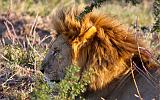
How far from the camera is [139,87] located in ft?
18.0

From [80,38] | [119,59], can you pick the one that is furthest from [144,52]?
[80,38]

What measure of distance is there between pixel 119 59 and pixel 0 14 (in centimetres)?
581

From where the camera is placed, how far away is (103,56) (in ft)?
18.5

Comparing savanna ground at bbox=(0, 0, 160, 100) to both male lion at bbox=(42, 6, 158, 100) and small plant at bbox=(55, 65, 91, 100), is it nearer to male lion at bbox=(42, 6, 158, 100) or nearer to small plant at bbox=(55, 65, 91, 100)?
small plant at bbox=(55, 65, 91, 100)

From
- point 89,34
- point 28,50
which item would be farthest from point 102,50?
point 28,50

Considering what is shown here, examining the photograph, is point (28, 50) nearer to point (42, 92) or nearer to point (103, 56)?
point (103, 56)

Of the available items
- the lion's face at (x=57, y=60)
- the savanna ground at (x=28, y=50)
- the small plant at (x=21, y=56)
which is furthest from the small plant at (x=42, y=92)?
the small plant at (x=21, y=56)

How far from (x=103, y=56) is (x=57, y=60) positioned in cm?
49

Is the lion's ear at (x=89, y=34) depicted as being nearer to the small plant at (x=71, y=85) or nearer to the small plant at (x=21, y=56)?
the small plant at (x=71, y=85)

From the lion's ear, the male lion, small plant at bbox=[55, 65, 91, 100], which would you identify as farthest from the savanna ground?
the lion's ear

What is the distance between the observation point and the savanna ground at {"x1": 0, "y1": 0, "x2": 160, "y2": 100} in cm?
537

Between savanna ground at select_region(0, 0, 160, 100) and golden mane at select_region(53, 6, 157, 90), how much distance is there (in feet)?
1.00

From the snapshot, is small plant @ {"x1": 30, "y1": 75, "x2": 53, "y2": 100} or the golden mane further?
the golden mane

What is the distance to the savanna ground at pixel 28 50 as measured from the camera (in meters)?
5.37
